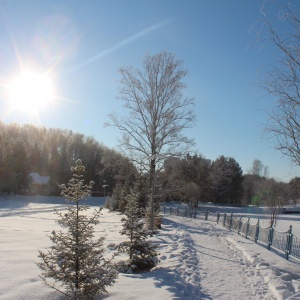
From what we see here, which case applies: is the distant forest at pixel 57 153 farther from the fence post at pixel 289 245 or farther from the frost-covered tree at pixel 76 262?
the frost-covered tree at pixel 76 262

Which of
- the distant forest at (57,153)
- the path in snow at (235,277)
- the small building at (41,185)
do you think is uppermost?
the distant forest at (57,153)

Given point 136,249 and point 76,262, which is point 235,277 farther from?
point 76,262

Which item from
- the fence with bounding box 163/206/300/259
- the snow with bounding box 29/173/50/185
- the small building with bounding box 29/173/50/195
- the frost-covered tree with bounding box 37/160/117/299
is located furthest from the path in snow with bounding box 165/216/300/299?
the snow with bounding box 29/173/50/185

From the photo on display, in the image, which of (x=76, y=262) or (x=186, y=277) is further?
(x=186, y=277)

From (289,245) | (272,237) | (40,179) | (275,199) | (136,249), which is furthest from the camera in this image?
(40,179)

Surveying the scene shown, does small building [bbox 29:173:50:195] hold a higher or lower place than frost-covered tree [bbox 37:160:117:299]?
lower

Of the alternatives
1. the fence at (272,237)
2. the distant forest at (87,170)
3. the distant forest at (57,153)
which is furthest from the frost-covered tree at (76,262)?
the distant forest at (57,153)

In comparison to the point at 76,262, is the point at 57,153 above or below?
above

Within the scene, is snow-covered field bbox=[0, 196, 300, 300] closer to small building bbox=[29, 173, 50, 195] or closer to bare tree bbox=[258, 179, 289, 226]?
bare tree bbox=[258, 179, 289, 226]

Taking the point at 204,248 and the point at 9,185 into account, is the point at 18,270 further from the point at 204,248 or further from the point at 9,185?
the point at 9,185

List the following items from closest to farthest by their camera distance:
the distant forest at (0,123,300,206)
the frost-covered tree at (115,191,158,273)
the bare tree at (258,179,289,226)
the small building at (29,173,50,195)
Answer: the frost-covered tree at (115,191,158,273), the bare tree at (258,179,289,226), the distant forest at (0,123,300,206), the small building at (29,173,50,195)

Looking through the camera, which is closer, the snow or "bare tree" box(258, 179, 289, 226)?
"bare tree" box(258, 179, 289, 226)

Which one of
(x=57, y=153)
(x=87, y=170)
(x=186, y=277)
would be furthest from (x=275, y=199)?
(x=57, y=153)

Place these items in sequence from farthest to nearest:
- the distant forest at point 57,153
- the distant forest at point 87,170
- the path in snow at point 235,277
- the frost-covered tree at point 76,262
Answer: the distant forest at point 57,153
the distant forest at point 87,170
the path in snow at point 235,277
the frost-covered tree at point 76,262
